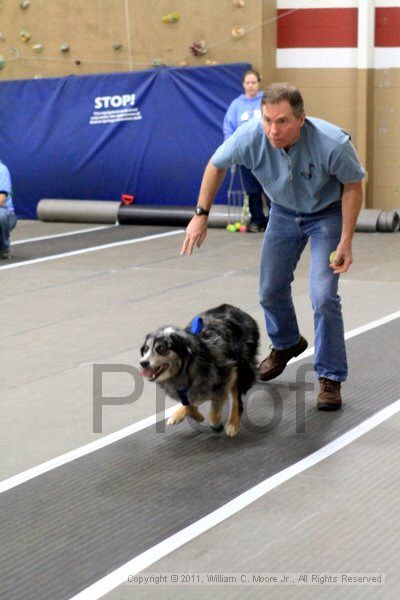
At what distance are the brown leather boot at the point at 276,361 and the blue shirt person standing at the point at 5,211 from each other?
203 inches

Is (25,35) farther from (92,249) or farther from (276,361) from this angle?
(276,361)

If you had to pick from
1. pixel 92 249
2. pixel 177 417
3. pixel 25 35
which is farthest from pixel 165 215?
pixel 177 417

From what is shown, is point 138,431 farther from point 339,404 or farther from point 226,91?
point 226,91

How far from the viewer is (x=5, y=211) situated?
33.1ft

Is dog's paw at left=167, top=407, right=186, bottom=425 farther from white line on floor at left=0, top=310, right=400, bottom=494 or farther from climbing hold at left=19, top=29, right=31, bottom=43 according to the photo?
climbing hold at left=19, top=29, right=31, bottom=43

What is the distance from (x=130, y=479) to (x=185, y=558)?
0.83 m

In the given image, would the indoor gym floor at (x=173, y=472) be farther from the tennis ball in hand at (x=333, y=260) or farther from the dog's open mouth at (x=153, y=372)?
the tennis ball in hand at (x=333, y=260)

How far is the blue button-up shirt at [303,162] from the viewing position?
473 centimetres

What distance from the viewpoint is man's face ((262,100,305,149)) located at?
4.58 m

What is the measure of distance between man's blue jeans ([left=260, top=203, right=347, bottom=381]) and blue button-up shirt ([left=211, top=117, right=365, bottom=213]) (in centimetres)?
9

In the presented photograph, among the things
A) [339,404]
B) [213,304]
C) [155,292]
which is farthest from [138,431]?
[155,292]

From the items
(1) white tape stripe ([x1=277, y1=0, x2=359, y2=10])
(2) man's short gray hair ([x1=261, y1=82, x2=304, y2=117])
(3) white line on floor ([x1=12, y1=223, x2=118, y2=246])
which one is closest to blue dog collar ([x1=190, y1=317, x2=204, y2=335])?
(2) man's short gray hair ([x1=261, y1=82, x2=304, y2=117])

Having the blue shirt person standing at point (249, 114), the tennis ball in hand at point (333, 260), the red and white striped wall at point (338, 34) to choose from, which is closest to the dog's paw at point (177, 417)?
the tennis ball in hand at point (333, 260)

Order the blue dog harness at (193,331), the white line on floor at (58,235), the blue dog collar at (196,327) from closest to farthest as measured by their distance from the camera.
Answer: the blue dog harness at (193,331)
the blue dog collar at (196,327)
the white line on floor at (58,235)
